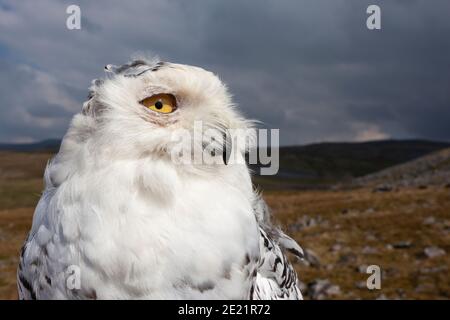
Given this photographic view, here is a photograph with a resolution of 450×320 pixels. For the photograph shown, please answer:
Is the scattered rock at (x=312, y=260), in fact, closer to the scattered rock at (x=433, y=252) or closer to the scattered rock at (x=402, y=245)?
the scattered rock at (x=402, y=245)

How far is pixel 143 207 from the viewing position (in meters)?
2.77

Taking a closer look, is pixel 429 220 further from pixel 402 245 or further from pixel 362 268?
pixel 362 268

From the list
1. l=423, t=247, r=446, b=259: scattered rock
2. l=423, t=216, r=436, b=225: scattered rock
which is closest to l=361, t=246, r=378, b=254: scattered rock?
l=423, t=247, r=446, b=259: scattered rock

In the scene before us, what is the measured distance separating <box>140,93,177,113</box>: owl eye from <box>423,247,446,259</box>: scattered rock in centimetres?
1785

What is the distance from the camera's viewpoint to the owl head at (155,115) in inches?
112

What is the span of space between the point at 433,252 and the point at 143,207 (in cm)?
1842

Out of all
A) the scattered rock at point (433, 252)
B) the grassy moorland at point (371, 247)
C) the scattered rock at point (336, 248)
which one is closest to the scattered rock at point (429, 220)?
the grassy moorland at point (371, 247)

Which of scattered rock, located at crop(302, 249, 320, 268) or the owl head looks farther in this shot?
scattered rock, located at crop(302, 249, 320, 268)

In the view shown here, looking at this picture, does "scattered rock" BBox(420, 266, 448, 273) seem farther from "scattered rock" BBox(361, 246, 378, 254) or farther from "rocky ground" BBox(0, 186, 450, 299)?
"scattered rock" BBox(361, 246, 378, 254)

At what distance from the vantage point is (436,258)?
17656 mm

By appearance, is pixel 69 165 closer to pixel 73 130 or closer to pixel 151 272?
pixel 73 130

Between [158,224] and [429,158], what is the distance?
98887mm

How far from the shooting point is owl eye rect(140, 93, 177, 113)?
3037mm
